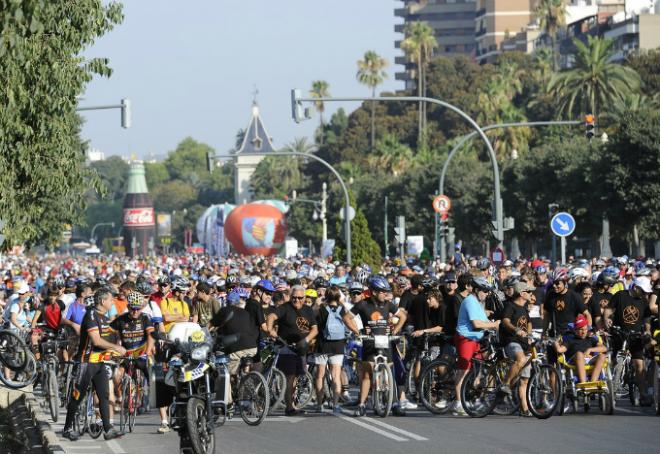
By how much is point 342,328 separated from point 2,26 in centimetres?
606

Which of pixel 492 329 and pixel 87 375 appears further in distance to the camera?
pixel 492 329

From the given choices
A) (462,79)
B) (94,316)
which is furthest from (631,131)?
(462,79)

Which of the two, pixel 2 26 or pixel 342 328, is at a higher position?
pixel 2 26

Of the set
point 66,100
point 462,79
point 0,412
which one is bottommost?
point 0,412

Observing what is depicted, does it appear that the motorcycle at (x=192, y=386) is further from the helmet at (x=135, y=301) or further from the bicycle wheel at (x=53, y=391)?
the bicycle wheel at (x=53, y=391)

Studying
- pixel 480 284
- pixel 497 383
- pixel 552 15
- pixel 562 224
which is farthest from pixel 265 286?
pixel 552 15

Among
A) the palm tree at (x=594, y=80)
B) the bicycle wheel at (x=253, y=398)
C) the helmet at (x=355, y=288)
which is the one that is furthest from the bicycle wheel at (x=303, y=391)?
the palm tree at (x=594, y=80)

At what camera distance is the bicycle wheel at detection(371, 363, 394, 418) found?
16.8 m

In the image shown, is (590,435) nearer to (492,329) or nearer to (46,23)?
(492,329)

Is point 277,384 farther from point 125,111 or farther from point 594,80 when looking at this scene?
point 594,80

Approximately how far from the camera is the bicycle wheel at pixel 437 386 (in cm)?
1708

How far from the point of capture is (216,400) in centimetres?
1323

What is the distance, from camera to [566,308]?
17.0 m

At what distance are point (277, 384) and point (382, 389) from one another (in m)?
1.32
